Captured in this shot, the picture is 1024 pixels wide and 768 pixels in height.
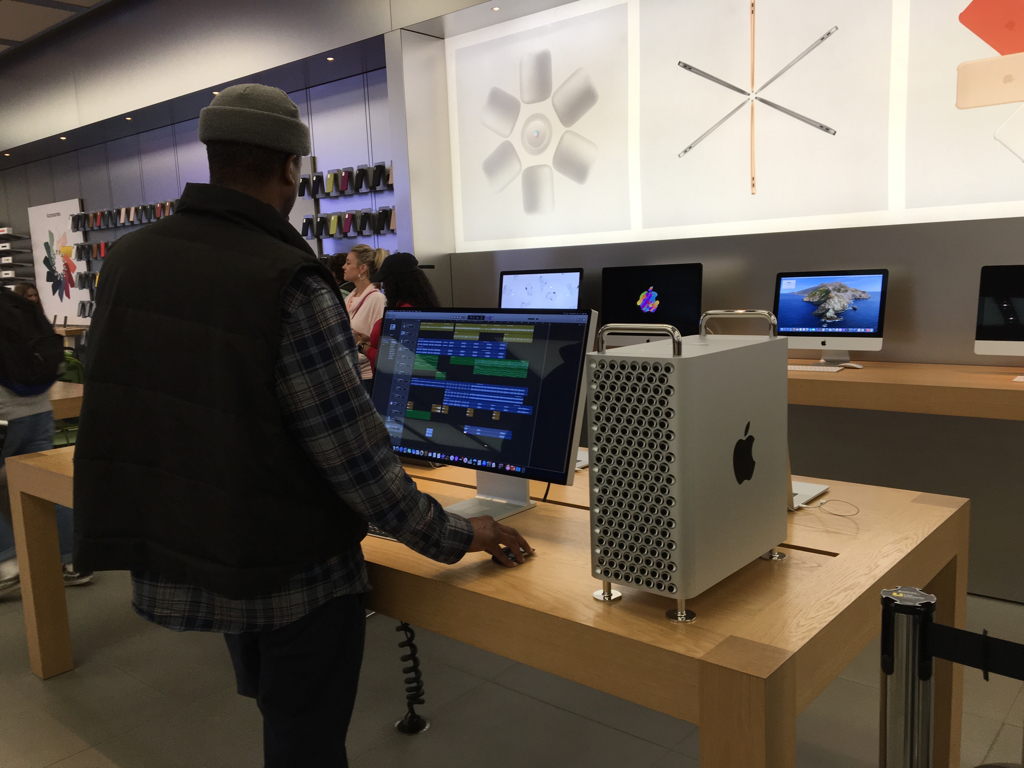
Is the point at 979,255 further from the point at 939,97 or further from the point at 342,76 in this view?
the point at 342,76

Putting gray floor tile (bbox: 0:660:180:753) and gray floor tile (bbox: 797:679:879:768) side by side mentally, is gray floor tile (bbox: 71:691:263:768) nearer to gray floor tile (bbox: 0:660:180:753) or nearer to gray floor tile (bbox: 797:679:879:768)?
gray floor tile (bbox: 0:660:180:753)

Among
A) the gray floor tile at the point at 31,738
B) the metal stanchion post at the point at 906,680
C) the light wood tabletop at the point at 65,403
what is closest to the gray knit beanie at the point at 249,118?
the metal stanchion post at the point at 906,680

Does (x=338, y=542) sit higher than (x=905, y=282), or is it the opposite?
(x=905, y=282)

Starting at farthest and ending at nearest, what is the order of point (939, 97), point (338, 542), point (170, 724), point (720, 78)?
point (720, 78) < point (939, 97) < point (170, 724) < point (338, 542)

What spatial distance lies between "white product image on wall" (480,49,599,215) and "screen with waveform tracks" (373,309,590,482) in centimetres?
304

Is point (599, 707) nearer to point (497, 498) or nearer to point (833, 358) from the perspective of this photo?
point (497, 498)

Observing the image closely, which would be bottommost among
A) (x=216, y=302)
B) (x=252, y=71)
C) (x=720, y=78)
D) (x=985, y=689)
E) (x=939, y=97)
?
(x=985, y=689)

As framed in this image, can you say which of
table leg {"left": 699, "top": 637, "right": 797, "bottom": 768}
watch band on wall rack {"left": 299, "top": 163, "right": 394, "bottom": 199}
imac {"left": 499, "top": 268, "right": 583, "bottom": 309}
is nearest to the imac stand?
imac {"left": 499, "top": 268, "right": 583, "bottom": 309}

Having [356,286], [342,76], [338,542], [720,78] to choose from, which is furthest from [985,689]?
[342,76]

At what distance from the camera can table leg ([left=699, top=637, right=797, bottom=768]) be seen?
0.93 m

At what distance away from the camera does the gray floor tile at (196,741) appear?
6.84ft

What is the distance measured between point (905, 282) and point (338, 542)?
2956mm

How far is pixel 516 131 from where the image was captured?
186 inches

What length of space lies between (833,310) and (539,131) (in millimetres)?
2065
